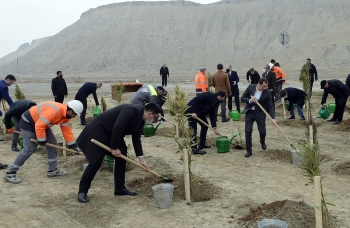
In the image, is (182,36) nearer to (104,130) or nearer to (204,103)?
(204,103)

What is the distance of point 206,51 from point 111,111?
66742mm

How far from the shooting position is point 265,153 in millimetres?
8602

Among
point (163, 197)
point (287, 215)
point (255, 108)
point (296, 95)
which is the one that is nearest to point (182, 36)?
point (296, 95)

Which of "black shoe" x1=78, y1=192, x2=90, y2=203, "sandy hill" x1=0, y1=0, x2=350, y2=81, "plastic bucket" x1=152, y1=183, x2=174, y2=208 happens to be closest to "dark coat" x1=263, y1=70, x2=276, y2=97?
"plastic bucket" x1=152, y1=183, x2=174, y2=208

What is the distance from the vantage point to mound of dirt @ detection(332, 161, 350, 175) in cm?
705

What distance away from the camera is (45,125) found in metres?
6.50

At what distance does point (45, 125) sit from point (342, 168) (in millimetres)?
5225

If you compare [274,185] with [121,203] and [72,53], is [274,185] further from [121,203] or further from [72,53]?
[72,53]

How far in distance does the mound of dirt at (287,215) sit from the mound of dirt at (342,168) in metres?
2.42

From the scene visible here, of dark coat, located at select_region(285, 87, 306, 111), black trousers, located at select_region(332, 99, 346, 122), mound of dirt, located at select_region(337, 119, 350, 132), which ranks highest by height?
dark coat, located at select_region(285, 87, 306, 111)

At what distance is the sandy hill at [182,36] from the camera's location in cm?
6556

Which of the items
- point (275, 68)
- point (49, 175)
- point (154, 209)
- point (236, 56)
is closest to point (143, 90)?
point (49, 175)

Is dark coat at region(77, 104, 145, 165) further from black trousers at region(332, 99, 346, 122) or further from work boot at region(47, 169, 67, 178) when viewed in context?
black trousers at region(332, 99, 346, 122)

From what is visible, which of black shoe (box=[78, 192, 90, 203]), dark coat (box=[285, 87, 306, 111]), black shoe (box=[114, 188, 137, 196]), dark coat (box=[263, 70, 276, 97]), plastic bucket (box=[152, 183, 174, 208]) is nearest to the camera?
plastic bucket (box=[152, 183, 174, 208])
